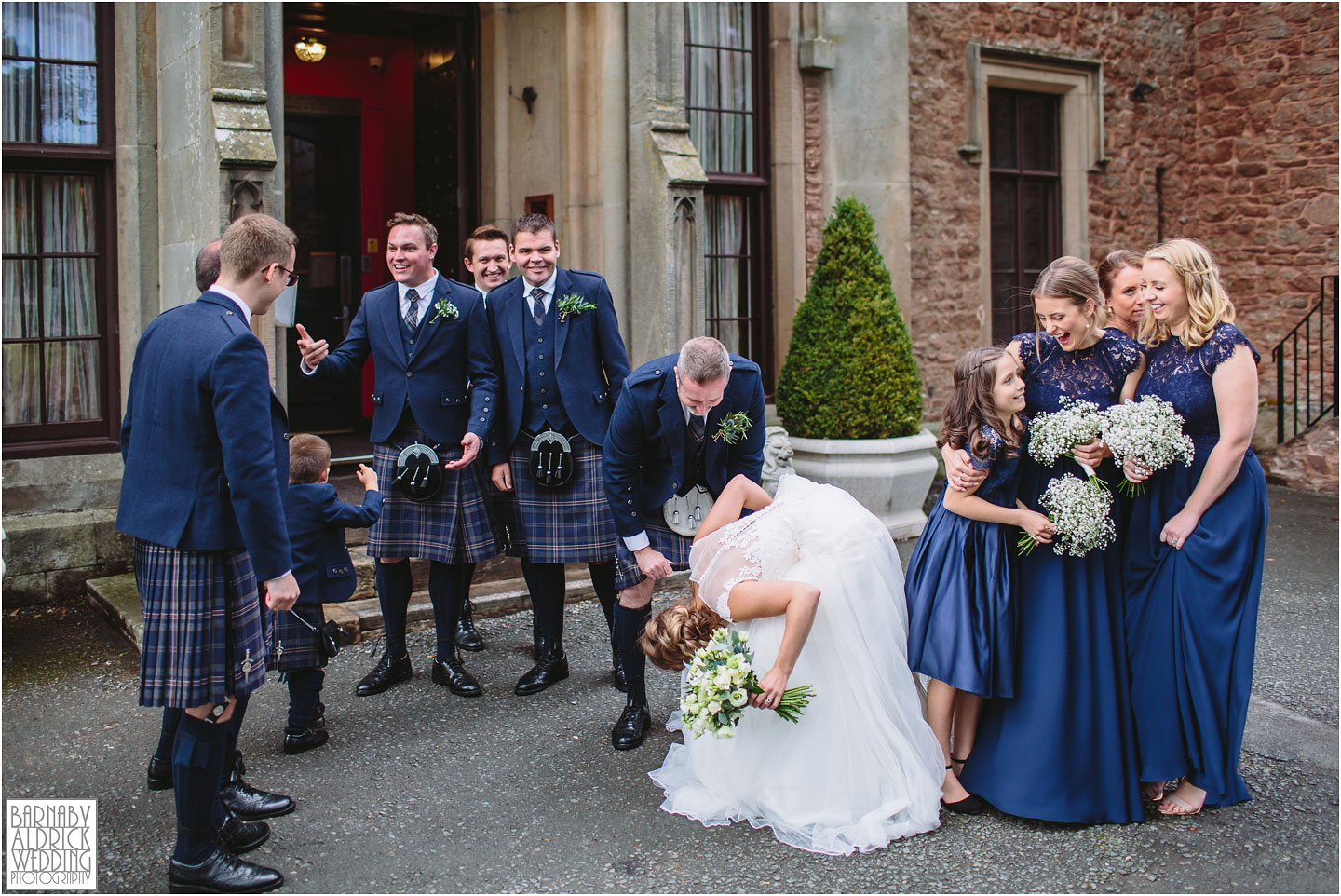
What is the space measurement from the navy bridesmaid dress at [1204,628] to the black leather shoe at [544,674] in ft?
8.01

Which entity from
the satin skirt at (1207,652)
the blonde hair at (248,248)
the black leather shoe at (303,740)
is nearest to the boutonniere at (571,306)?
the blonde hair at (248,248)

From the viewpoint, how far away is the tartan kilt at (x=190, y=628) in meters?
3.30

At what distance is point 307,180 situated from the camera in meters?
10.8

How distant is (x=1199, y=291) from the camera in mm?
3965

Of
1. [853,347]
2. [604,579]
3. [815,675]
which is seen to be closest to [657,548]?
[604,579]

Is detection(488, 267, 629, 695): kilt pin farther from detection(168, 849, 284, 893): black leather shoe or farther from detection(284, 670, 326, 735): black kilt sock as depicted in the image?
detection(168, 849, 284, 893): black leather shoe

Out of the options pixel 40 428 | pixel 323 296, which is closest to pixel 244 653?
pixel 40 428

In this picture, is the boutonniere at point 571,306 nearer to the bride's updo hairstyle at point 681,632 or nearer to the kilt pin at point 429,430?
the kilt pin at point 429,430

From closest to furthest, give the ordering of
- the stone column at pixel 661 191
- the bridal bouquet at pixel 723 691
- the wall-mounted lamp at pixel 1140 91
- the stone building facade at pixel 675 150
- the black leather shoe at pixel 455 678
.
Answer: the bridal bouquet at pixel 723 691 → the black leather shoe at pixel 455 678 → the stone building facade at pixel 675 150 → the stone column at pixel 661 191 → the wall-mounted lamp at pixel 1140 91

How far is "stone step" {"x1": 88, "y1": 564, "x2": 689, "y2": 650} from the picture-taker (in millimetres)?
5738

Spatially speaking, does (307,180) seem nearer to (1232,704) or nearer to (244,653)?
(244,653)

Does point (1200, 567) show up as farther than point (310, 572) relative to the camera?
No

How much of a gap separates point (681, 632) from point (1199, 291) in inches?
83.9

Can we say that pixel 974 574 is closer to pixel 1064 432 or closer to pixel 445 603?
pixel 1064 432
